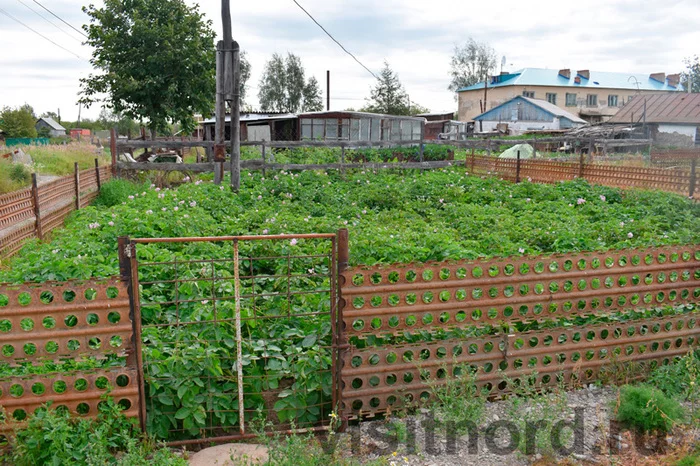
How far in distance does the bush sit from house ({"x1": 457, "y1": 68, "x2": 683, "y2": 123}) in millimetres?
51177

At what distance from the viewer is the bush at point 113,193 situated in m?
13.5

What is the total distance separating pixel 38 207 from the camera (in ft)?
30.3

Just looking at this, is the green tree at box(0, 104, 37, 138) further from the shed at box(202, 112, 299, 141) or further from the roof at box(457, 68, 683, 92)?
the roof at box(457, 68, 683, 92)

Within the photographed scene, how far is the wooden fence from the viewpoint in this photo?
806cm

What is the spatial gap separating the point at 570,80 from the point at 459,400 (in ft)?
215

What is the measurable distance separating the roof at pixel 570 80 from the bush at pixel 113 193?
5369cm

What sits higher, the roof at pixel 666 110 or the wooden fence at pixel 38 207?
the roof at pixel 666 110

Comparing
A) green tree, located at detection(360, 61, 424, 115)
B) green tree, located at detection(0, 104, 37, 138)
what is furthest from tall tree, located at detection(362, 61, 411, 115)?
green tree, located at detection(0, 104, 37, 138)

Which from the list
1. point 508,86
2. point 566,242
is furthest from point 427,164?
point 508,86

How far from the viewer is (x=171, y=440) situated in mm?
3830

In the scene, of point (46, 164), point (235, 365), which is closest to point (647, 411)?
point (235, 365)

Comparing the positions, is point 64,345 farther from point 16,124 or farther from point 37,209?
point 16,124

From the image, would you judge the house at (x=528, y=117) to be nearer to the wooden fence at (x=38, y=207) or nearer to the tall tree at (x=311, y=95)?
the tall tree at (x=311, y=95)

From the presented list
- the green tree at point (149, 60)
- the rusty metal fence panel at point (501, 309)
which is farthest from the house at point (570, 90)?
the rusty metal fence panel at point (501, 309)
